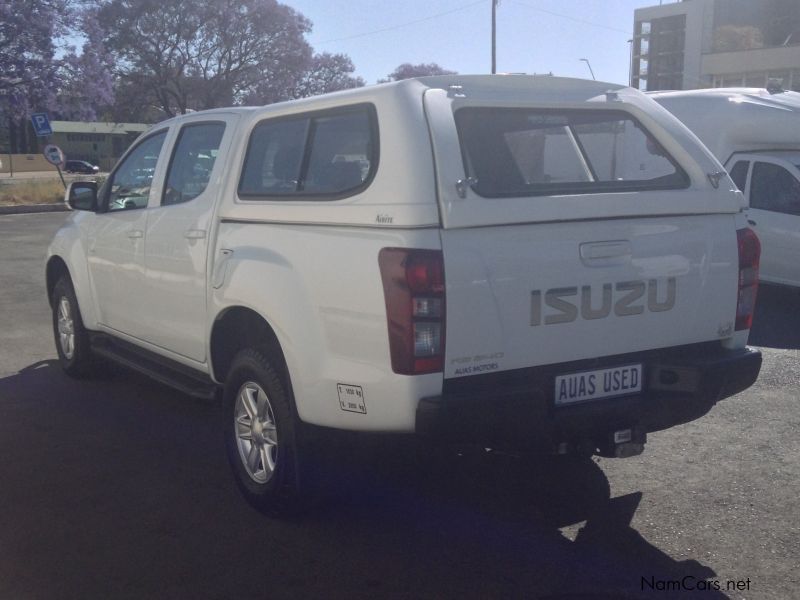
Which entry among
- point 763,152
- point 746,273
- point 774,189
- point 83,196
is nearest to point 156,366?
point 83,196

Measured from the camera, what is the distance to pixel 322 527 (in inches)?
173

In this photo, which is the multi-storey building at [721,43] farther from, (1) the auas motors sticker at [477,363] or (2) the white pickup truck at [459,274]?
(1) the auas motors sticker at [477,363]

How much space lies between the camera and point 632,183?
438cm

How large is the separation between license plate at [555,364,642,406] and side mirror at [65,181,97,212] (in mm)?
3997

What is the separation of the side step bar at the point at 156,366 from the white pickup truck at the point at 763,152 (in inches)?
266

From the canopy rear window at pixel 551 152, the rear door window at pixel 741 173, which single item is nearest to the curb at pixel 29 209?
the rear door window at pixel 741 173

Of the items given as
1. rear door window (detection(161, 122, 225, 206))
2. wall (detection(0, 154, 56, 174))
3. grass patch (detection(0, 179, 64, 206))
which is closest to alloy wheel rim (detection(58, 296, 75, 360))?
rear door window (detection(161, 122, 225, 206))

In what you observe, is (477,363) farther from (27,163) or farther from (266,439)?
(27,163)

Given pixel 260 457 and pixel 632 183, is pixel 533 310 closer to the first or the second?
pixel 632 183

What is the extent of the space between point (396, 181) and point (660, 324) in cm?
138

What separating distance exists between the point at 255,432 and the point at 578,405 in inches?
62.5

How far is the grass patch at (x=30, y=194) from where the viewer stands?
28.6 metres

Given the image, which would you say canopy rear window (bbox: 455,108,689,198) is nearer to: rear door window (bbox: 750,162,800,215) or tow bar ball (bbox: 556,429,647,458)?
tow bar ball (bbox: 556,429,647,458)

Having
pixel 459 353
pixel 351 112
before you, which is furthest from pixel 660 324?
pixel 351 112
